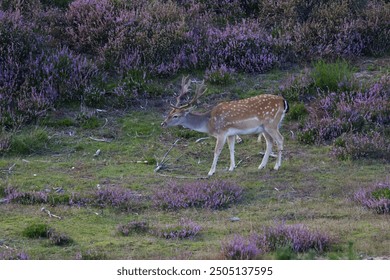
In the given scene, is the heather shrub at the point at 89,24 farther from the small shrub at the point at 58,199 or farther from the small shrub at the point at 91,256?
the small shrub at the point at 91,256

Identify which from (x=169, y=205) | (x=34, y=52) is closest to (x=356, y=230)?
(x=169, y=205)

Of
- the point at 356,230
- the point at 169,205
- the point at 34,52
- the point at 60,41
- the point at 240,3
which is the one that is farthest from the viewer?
the point at 240,3

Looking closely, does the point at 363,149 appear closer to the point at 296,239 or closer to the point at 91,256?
the point at 296,239

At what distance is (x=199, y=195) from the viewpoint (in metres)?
13.0

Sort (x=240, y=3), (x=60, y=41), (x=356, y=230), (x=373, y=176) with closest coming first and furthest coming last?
(x=356, y=230) < (x=373, y=176) < (x=60, y=41) < (x=240, y=3)

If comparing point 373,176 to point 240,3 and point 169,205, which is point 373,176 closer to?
point 169,205

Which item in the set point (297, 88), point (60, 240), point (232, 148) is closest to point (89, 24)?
point (297, 88)

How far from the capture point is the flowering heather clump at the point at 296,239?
10633mm

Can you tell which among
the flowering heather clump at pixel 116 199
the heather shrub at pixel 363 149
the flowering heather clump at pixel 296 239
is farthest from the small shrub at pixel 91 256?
the heather shrub at pixel 363 149

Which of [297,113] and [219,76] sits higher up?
[219,76]

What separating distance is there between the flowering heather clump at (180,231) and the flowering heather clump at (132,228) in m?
0.24

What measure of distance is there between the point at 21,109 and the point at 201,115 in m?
3.58

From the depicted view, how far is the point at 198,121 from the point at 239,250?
16.3 ft

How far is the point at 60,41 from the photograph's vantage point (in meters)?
19.0
